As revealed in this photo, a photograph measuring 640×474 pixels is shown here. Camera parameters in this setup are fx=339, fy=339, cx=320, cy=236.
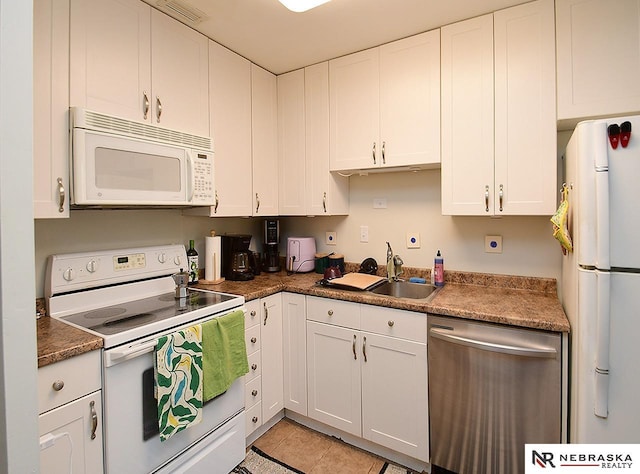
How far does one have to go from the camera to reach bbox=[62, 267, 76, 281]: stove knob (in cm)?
159

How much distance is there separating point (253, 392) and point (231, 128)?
1.65 metres

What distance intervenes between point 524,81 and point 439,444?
1.89 meters

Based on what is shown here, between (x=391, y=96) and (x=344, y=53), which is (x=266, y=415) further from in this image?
(x=344, y=53)

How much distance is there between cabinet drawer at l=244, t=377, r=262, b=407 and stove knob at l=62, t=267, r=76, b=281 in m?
1.06

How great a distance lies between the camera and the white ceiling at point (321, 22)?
175 cm

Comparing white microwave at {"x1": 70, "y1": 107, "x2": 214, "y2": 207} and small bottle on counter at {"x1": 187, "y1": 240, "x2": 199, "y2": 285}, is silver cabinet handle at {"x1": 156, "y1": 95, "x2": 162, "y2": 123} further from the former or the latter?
small bottle on counter at {"x1": 187, "y1": 240, "x2": 199, "y2": 285}

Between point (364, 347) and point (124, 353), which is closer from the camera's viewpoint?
point (124, 353)

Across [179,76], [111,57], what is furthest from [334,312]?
[111,57]

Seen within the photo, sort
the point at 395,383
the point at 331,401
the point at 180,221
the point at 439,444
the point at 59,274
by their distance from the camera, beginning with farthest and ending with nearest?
the point at 180,221 < the point at 331,401 < the point at 395,383 < the point at 439,444 < the point at 59,274

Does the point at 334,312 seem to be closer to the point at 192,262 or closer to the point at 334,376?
the point at 334,376

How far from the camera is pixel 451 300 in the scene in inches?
70.2

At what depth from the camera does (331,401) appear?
2.05 metres

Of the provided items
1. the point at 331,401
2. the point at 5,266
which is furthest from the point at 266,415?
the point at 5,266

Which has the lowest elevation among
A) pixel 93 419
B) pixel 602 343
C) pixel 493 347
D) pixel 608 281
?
pixel 93 419
